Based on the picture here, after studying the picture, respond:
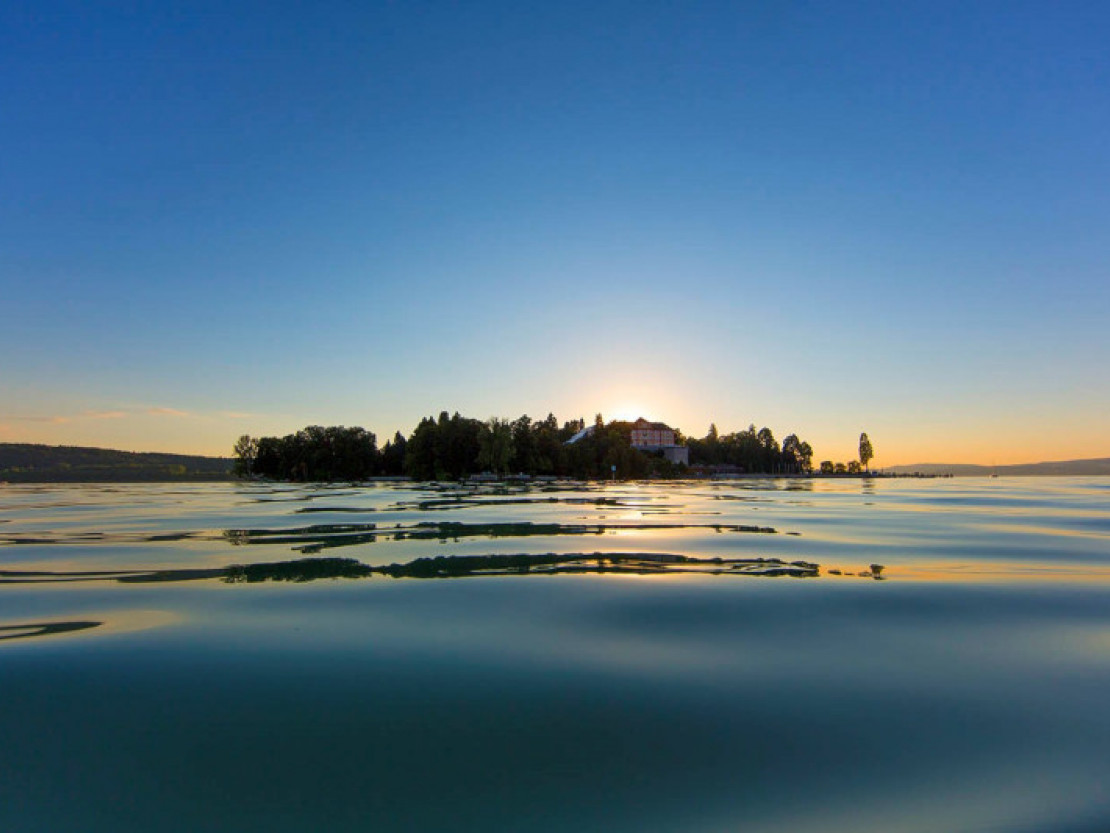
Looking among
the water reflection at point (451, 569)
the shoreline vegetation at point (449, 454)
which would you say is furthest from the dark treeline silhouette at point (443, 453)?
the water reflection at point (451, 569)

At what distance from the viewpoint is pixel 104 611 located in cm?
933

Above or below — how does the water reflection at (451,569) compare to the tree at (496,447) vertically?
below

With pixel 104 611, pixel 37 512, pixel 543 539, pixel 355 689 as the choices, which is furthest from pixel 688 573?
pixel 37 512

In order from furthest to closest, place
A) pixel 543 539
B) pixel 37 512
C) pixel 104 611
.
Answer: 1. pixel 37 512
2. pixel 543 539
3. pixel 104 611

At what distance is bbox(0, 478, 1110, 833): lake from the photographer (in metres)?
4.18

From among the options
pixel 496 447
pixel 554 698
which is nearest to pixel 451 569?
pixel 554 698

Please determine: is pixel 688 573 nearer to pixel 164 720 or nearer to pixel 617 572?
pixel 617 572

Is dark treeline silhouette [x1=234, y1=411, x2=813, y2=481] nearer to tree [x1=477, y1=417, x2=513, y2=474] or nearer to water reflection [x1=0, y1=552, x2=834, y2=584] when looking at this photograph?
tree [x1=477, y1=417, x2=513, y2=474]

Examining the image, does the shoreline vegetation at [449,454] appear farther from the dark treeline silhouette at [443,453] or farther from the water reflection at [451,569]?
the water reflection at [451,569]

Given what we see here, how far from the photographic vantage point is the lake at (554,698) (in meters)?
4.18

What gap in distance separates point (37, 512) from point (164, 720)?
30.8 metres

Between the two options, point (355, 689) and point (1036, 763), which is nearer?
point (1036, 763)

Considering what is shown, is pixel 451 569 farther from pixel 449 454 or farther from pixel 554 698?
pixel 449 454

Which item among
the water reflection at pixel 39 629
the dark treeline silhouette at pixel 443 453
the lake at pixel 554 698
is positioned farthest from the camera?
the dark treeline silhouette at pixel 443 453
